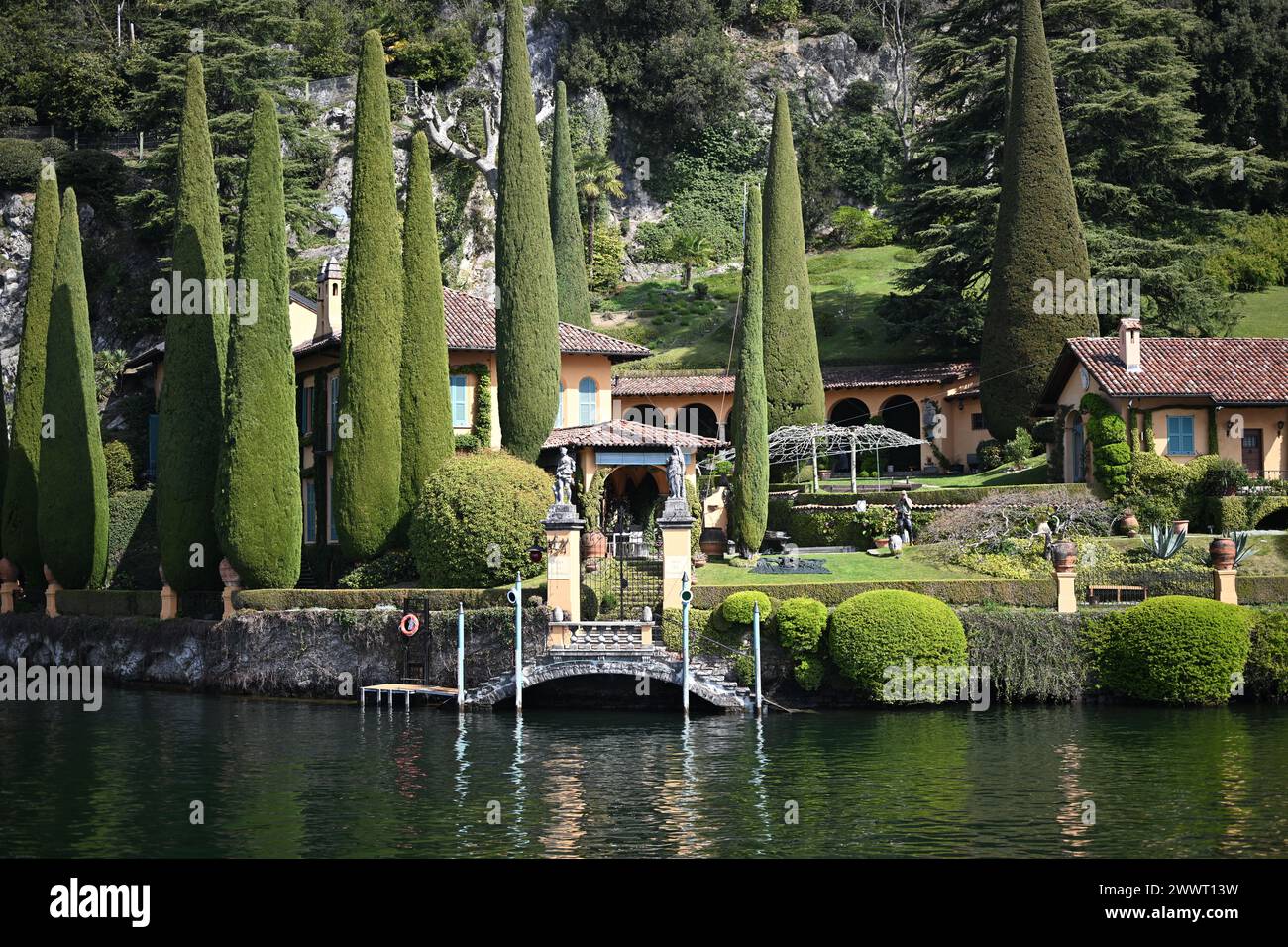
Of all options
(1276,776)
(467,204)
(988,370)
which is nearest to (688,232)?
(467,204)

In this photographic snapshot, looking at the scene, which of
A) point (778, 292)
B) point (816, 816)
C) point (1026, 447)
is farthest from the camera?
point (778, 292)

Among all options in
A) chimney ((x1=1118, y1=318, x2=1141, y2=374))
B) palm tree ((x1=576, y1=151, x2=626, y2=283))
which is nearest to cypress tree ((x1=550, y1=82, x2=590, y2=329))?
palm tree ((x1=576, y1=151, x2=626, y2=283))

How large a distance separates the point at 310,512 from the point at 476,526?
1340 centimetres

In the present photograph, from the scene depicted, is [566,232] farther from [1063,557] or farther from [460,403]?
[1063,557]

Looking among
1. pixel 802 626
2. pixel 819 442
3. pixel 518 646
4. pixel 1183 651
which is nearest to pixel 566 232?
pixel 819 442

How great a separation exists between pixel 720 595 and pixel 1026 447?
19.6m

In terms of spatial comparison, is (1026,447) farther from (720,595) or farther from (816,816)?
(816,816)

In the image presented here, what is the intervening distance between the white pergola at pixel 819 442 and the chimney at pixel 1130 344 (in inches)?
260

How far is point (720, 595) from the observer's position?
33406mm

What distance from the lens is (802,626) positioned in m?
31.8

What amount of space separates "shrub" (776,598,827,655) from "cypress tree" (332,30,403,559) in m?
11.7

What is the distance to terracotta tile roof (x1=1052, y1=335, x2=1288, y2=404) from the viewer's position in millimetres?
41562

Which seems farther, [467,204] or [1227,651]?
[467,204]

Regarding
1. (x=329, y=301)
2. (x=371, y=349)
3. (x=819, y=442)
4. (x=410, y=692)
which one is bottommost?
(x=410, y=692)
